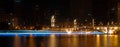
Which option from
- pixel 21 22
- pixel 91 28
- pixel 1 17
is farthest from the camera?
pixel 91 28

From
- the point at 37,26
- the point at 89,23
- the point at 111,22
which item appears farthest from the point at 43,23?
the point at 111,22

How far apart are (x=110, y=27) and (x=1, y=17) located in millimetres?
26545

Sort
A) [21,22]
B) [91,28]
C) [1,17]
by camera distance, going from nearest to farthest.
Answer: [1,17] < [21,22] < [91,28]

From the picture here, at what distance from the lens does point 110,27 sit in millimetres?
94500

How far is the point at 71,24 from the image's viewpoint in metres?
97.4

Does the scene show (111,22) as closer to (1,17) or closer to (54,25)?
(54,25)

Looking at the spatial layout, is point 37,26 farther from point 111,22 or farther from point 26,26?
point 111,22

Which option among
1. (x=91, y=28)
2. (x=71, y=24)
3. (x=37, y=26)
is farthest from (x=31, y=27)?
(x=91, y=28)

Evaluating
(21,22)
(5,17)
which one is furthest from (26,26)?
(5,17)

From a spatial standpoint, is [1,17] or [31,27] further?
[31,27]

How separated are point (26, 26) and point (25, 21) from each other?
2.77m

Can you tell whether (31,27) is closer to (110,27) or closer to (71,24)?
(71,24)

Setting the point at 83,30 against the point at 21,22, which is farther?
the point at 83,30

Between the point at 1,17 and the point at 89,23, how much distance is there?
73.5ft
